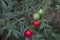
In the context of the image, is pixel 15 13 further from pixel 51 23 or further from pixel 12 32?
pixel 51 23

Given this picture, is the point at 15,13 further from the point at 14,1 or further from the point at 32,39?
the point at 32,39

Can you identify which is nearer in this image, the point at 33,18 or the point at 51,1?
the point at 33,18

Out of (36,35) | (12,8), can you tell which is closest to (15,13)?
(12,8)

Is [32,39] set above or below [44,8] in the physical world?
below

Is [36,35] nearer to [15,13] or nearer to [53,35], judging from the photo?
[53,35]

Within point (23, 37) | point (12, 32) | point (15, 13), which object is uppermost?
point (15, 13)

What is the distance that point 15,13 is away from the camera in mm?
1606

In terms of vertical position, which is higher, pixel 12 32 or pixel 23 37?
pixel 12 32

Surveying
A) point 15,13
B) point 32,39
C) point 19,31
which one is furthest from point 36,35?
point 15,13

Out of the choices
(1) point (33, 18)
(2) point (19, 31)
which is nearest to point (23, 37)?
(2) point (19, 31)

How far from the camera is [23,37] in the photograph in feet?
5.54

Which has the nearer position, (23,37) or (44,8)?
(44,8)

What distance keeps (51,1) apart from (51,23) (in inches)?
9.1

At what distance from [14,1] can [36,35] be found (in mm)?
363
